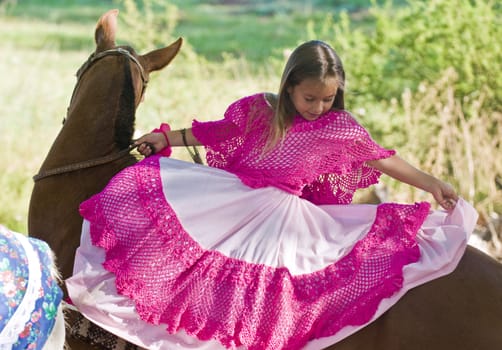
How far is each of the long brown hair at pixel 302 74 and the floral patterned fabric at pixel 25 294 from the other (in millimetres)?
1087

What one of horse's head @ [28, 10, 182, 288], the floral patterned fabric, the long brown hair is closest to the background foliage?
horse's head @ [28, 10, 182, 288]

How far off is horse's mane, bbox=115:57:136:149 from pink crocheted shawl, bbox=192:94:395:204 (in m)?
0.44

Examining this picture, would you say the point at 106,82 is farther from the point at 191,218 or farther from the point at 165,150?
the point at 191,218

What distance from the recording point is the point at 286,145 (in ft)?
9.84

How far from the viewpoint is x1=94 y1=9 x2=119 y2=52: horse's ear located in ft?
11.4

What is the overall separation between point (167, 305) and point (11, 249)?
73 centimetres

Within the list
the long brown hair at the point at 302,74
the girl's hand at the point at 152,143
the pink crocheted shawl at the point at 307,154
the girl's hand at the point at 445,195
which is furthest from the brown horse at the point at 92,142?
the long brown hair at the point at 302,74

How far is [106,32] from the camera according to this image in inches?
137

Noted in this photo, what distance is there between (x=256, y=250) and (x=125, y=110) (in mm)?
935

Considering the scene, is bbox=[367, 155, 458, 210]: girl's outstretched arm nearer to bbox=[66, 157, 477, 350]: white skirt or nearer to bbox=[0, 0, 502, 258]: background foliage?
bbox=[66, 157, 477, 350]: white skirt

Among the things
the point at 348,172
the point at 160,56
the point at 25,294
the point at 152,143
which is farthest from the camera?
the point at 160,56

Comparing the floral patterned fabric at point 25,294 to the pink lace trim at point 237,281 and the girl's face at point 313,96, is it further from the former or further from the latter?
the girl's face at point 313,96

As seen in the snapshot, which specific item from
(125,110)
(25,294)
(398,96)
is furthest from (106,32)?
(398,96)

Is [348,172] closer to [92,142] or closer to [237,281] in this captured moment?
[237,281]
